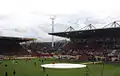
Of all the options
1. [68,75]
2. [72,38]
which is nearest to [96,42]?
[72,38]

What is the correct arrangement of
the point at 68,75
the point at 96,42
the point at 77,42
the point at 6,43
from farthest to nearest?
the point at 6,43
the point at 77,42
the point at 96,42
the point at 68,75

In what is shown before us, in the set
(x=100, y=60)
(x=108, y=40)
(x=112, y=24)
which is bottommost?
(x=100, y=60)

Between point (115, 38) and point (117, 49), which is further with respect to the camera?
point (115, 38)

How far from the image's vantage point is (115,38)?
92500mm

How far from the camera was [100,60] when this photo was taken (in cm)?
7412

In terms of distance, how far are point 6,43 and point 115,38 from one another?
5354 cm

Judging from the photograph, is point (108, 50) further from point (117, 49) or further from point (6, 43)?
point (6, 43)

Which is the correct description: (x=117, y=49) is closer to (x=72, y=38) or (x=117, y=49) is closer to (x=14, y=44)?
→ (x=72, y=38)

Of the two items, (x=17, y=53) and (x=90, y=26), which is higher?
(x=90, y=26)

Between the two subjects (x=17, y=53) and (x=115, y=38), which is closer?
(x=115, y=38)

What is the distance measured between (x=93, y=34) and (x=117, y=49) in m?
16.2

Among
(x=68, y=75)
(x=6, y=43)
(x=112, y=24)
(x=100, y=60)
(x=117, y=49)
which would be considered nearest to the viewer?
(x=68, y=75)

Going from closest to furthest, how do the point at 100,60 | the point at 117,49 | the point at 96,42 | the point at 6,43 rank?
the point at 100,60, the point at 117,49, the point at 96,42, the point at 6,43

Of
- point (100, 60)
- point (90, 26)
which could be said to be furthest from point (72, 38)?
point (100, 60)
